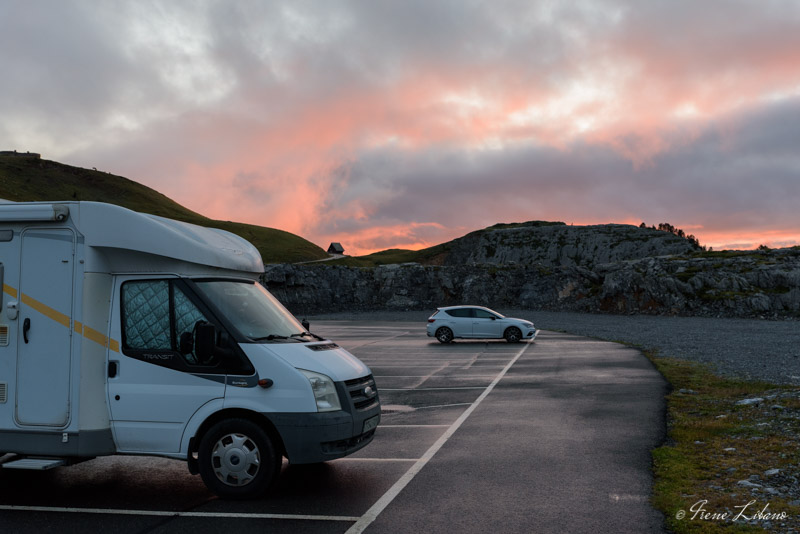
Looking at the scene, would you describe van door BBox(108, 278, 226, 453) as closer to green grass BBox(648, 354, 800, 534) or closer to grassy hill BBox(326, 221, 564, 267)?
green grass BBox(648, 354, 800, 534)

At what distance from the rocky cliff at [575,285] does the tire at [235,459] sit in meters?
44.4

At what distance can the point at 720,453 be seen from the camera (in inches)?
316

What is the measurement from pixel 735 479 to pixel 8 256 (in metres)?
8.05

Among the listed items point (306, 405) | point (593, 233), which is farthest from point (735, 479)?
point (593, 233)

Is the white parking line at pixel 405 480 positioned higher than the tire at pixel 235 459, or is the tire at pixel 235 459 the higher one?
the tire at pixel 235 459

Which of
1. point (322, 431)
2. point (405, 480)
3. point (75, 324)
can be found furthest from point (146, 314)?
point (405, 480)

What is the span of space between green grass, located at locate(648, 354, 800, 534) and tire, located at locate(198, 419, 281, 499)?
148 inches

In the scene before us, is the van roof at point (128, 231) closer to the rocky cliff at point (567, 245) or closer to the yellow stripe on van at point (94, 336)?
the yellow stripe on van at point (94, 336)

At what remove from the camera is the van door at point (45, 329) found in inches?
253

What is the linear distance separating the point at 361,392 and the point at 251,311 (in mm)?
1475

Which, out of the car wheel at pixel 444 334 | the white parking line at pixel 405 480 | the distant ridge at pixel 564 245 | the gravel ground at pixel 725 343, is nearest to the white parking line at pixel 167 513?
the white parking line at pixel 405 480

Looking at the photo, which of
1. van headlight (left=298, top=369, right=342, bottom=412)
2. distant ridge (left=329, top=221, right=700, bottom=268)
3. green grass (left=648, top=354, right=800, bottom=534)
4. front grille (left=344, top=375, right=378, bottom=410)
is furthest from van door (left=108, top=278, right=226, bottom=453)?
distant ridge (left=329, top=221, right=700, bottom=268)

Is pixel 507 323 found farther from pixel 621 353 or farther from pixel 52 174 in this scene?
pixel 52 174

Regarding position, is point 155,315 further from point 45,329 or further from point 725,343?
point 725,343
